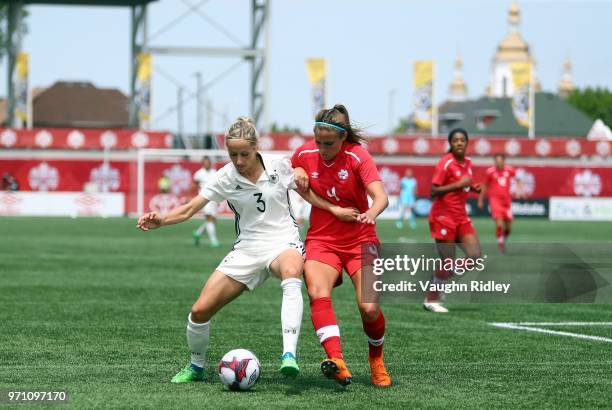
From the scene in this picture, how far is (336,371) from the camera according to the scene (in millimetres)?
7766

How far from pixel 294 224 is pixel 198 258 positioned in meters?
15.0

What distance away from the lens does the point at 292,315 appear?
8.09 m

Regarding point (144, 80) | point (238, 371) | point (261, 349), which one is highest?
point (144, 80)

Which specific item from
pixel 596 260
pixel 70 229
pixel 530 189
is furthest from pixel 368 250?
pixel 530 189

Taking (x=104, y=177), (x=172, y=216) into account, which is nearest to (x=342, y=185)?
(x=172, y=216)

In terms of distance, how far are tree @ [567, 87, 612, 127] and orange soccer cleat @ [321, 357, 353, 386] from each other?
127548mm

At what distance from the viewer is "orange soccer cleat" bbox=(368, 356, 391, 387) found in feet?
27.2

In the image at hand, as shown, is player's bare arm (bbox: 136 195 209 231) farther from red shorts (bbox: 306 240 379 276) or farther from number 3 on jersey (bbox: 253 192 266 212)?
red shorts (bbox: 306 240 379 276)

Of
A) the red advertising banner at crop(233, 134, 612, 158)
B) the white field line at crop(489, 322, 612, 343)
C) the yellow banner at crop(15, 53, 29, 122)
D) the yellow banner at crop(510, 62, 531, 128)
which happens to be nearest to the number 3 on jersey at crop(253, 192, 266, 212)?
the white field line at crop(489, 322, 612, 343)

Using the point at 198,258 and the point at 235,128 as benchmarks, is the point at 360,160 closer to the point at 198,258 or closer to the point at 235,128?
the point at 235,128

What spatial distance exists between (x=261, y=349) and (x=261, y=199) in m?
2.47

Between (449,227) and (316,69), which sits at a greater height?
(316,69)

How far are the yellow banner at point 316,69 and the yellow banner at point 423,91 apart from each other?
5082 mm

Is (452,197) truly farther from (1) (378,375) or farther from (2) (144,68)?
(2) (144,68)
